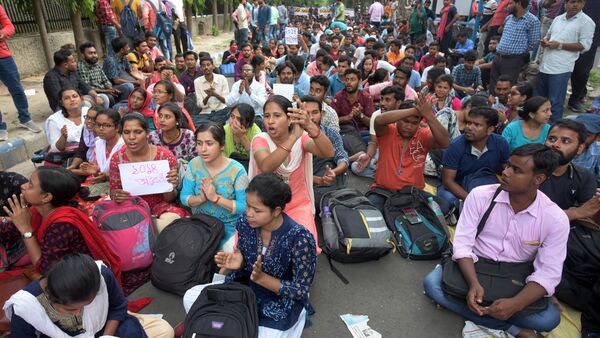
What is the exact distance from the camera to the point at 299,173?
3303 millimetres

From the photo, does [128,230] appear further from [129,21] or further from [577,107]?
[577,107]

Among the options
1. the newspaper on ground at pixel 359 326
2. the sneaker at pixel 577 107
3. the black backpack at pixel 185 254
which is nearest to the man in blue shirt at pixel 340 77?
the black backpack at pixel 185 254

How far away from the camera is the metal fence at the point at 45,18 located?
27.8 ft

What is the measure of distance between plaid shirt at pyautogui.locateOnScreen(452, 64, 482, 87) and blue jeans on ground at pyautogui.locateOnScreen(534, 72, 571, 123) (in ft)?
3.87

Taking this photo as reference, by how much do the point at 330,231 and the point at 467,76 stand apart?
18.0 ft

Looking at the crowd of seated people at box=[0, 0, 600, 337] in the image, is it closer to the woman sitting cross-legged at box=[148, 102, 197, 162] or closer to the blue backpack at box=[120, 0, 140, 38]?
the woman sitting cross-legged at box=[148, 102, 197, 162]

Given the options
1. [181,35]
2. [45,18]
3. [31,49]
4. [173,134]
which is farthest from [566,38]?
[45,18]

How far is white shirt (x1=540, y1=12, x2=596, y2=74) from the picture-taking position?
18.6 feet

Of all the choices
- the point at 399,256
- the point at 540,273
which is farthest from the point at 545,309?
the point at 399,256

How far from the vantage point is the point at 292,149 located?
126 inches

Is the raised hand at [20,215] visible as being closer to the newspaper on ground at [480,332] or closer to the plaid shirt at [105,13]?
the newspaper on ground at [480,332]

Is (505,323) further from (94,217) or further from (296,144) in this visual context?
(94,217)

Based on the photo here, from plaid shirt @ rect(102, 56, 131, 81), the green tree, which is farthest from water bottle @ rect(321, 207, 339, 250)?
the green tree

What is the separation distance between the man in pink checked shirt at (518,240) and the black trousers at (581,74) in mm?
5758
